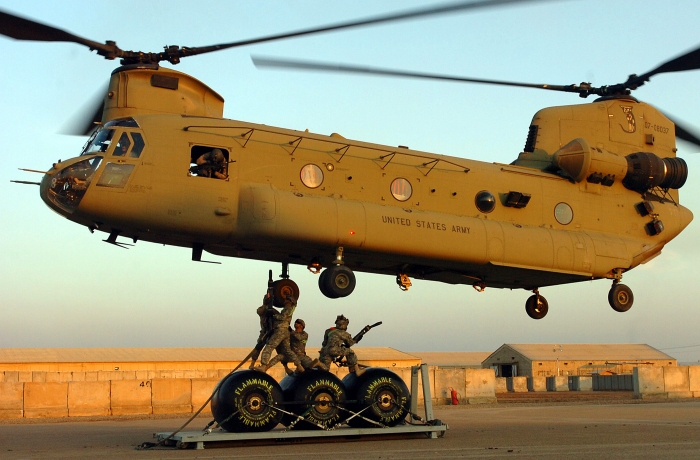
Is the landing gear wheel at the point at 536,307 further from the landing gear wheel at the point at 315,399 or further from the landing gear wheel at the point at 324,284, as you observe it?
the landing gear wheel at the point at 315,399

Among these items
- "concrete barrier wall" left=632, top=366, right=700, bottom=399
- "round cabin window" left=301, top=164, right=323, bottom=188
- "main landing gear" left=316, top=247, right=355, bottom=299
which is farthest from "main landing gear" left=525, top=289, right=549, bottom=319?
"concrete barrier wall" left=632, top=366, right=700, bottom=399

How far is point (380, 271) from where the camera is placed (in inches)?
802

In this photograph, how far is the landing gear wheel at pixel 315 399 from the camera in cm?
1508

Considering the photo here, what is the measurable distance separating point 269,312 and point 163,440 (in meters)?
3.06

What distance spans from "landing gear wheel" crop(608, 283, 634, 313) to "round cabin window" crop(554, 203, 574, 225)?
2.10 metres

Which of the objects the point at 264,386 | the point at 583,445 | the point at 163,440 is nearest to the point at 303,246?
the point at 264,386

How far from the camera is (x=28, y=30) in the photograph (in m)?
16.1

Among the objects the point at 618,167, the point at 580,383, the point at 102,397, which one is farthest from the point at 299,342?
the point at 580,383

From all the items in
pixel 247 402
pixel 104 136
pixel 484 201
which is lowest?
pixel 247 402

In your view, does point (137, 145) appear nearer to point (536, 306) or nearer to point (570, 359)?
point (536, 306)

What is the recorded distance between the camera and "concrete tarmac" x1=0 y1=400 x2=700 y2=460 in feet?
40.3

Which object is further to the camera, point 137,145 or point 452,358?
point 452,358

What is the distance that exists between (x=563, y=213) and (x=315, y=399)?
30.2ft

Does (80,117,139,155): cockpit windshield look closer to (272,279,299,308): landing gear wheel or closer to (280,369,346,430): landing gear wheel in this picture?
(272,279,299,308): landing gear wheel
